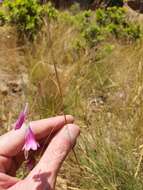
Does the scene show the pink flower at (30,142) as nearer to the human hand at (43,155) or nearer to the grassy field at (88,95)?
the human hand at (43,155)

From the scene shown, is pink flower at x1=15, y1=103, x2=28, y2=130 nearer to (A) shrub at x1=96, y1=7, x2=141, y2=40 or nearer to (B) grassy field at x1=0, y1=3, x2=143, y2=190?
(B) grassy field at x1=0, y1=3, x2=143, y2=190

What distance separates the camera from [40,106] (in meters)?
3.48

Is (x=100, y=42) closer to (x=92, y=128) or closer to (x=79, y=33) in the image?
(x=79, y=33)

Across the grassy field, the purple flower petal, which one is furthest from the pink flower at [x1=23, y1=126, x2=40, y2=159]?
the grassy field

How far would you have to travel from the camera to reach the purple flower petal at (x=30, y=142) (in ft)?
4.72

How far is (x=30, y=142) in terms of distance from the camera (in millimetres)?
1460

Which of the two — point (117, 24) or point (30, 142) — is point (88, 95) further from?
point (30, 142)

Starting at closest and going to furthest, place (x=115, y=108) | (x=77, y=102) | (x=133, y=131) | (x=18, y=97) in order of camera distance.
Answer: (x=133, y=131)
(x=115, y=108)
(x=77, y=102)
(x=18, y=97)

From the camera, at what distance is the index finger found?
1.52 m

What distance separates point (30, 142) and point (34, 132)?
9cm

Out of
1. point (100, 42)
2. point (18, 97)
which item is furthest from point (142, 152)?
point (100, 42)

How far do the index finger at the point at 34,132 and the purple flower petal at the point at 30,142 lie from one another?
0.04 m

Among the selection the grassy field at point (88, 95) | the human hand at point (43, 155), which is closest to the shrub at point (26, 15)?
the grassy field at point (88, 95)

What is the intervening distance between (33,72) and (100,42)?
3.33 ft
